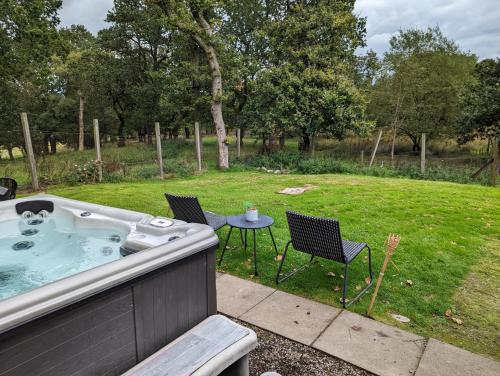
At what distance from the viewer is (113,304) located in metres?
1.73

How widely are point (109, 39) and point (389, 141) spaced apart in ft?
61.5

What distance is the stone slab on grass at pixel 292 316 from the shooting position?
8.54 ft

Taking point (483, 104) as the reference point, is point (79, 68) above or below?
above

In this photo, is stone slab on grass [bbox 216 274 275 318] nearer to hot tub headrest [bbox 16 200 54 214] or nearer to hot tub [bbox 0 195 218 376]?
hot tub [bbox 0 195 218 376]

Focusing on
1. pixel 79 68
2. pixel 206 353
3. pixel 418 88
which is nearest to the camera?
pixel 206 353

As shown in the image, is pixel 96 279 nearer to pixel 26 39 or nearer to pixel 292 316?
pixel 292 316

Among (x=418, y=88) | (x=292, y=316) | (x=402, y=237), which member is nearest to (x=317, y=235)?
(x=292, y=316)

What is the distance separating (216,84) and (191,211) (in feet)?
29.4

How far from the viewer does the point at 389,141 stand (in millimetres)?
21625

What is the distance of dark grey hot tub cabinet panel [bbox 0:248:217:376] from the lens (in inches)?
55.8

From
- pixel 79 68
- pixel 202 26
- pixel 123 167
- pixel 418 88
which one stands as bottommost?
pixel 123 167

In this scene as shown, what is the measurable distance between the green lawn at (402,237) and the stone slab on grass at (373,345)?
18 cm

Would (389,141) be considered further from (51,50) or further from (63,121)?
(63,121)

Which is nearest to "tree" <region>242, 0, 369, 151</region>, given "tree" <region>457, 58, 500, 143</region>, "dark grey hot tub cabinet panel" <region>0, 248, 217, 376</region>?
"tree" <region>457, 58, 500, 143</region>
